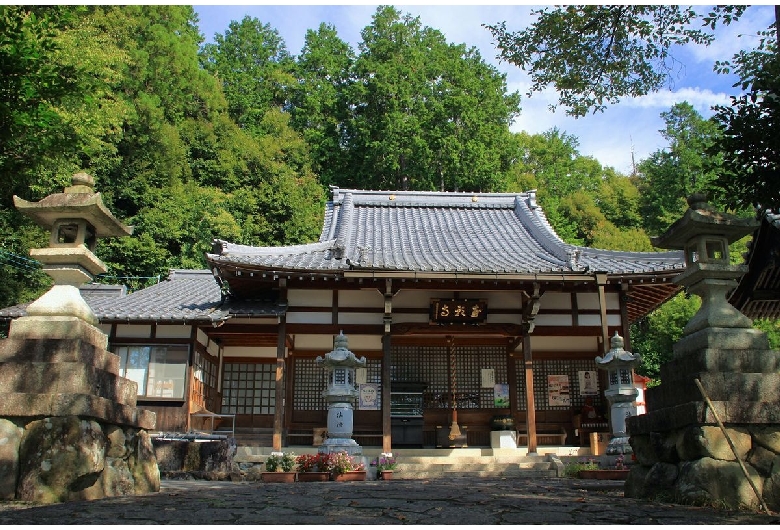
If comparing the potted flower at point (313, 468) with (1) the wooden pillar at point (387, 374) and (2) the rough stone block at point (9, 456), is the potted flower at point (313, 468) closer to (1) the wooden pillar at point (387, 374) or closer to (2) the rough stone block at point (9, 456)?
(1) the wooden pillar at point (387, 374)

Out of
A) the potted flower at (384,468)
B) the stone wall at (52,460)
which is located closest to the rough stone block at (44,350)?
the stone wall at (52,460)

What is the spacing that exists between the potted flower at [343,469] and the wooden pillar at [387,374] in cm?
317

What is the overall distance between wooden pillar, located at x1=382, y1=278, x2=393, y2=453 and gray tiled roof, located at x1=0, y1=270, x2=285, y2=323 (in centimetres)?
258

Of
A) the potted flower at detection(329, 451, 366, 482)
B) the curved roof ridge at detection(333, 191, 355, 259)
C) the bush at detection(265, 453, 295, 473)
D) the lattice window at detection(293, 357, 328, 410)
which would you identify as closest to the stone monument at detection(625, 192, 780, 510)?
the potted flower at detection(329, 451, 366, 482)

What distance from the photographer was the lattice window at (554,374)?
17.3 meters

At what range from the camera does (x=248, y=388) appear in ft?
59.8

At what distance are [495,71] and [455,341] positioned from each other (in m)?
25.9

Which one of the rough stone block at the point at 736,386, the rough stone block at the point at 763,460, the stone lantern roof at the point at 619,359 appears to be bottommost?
the rough stone block at the point at 763,460

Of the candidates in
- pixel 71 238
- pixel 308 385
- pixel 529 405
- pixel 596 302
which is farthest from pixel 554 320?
pixel 71 238

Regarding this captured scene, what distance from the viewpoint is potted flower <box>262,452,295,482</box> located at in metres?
11.0

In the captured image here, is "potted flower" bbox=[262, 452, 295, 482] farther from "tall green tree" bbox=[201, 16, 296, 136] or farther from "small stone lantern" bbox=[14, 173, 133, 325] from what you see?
"tall green tree" bbox=[201, 16, 296, 136]

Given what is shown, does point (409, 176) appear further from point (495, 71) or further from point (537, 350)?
point (537, 350)

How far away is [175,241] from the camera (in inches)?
1150

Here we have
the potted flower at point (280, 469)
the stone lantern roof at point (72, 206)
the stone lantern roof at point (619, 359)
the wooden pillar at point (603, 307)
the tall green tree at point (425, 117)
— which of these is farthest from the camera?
the tall green tree at point (425, 117)
